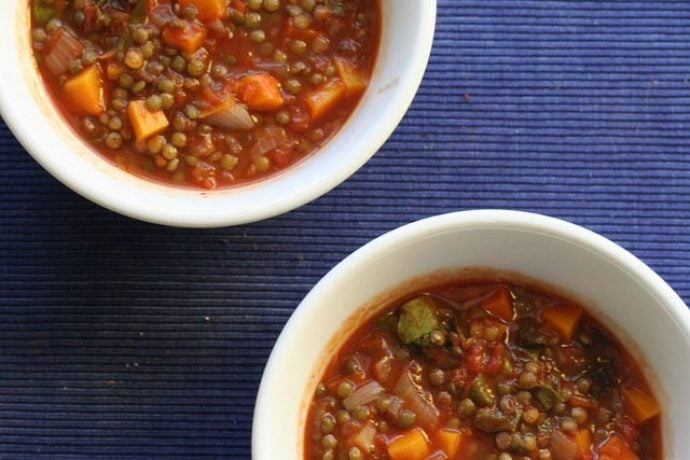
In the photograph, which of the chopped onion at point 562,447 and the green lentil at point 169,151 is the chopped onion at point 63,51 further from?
the chopped onion at point 562,447

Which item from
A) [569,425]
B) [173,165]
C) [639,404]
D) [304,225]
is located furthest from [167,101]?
[639,404]

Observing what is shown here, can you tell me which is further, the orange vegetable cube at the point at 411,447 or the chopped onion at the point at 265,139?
the chopped onion at the point at 265,139

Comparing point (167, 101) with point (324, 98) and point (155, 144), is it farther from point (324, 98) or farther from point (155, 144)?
point (324, 98)

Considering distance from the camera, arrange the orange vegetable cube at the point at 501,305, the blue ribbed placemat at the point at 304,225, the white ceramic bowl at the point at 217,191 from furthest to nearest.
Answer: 1. the blue ribbed placemat at the point at 304,225
2. the orange vegetable cube at the point at 501,305
3. the white ceramic bowl at the point at 217,191

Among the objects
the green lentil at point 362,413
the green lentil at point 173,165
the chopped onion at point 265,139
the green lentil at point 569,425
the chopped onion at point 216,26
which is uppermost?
the chopped onion at point 216,26

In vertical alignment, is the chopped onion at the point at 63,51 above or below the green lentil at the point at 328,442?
above

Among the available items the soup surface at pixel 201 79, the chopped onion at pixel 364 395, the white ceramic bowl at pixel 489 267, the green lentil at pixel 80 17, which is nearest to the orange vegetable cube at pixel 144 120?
the soup surface at pixel 201 79

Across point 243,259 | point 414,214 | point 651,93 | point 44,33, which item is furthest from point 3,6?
point 651,93
